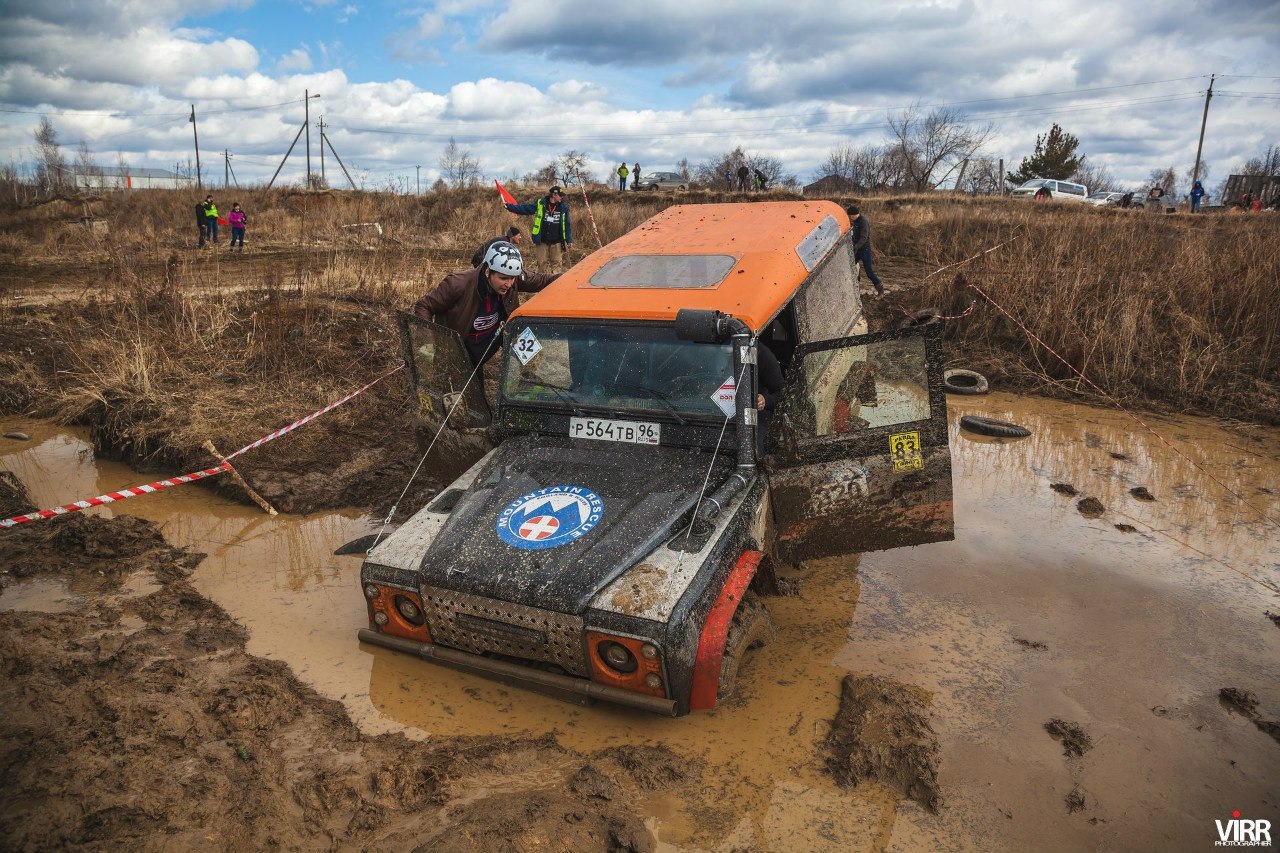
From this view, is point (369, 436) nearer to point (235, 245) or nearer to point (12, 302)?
point (12, 302)

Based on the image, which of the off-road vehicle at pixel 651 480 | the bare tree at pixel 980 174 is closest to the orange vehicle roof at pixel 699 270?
the off-road vehicle at pixel 651 480

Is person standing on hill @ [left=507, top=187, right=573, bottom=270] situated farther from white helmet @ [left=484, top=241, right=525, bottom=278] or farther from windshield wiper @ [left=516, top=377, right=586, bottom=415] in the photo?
windshield wiper @ [left=516, top=377, right=586, bottom=415]

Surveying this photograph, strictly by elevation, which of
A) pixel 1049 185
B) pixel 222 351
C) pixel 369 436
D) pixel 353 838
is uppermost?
pixel 1049 185

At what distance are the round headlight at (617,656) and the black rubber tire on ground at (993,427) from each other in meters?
6.30

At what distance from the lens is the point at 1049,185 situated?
93.6 feet

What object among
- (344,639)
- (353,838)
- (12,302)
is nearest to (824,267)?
(344,639)

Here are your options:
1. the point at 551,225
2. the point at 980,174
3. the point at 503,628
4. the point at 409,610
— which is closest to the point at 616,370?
the point at 503,628

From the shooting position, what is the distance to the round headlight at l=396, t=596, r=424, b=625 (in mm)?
3710

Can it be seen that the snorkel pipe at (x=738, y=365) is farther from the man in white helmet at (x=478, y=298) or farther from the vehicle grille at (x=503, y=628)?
the man in white helmet at (x=478, y=298)

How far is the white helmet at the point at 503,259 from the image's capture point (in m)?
5.73

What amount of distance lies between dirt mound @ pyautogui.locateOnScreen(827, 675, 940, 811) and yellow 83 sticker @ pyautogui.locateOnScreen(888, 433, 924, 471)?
3.78 ft

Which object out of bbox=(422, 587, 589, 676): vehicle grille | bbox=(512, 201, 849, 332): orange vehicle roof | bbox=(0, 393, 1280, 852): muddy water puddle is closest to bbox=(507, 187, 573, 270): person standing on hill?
bbox=(512, 201, 849, 332): orange vehicle roof

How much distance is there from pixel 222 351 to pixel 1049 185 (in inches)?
1151

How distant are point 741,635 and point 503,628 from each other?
44.4 inches
